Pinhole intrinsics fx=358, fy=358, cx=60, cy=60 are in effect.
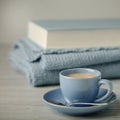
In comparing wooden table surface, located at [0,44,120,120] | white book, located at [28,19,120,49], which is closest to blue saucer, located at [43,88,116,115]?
wooden table surface, located at [0,44,120,120]

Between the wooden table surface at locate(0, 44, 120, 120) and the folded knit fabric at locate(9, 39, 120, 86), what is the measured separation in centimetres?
2

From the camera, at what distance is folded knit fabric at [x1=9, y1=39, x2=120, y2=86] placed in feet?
2.35

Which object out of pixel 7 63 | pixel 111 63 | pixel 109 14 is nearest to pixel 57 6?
pixel 109 14

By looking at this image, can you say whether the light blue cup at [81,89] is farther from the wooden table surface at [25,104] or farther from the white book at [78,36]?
the white book at [78,36]

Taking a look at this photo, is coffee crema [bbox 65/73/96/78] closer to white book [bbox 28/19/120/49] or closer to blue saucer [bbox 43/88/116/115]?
blue saucer [bbox 43/88/116/115]

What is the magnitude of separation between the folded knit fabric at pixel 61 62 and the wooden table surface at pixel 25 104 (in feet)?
0.06

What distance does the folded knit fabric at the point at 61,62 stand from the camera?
72cm

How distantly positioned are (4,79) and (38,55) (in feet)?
0.30

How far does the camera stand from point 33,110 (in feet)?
1.91

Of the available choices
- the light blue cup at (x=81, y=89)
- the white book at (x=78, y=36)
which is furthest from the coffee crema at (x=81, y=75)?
the white book at (x=78, y=36)

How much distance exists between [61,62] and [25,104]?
0.14 metres

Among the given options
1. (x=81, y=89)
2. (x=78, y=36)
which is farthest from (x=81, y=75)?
(x=78, y=36)

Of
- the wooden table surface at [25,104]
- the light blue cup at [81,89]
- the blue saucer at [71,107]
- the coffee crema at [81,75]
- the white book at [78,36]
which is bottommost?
the wooden table surface at [25,104]

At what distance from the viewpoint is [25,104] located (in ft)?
2.00
